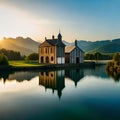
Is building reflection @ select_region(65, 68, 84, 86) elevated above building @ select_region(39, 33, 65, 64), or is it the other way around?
building @ select_region(39, 33, 65, 64)

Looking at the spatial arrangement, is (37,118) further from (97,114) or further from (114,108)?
(114,108)

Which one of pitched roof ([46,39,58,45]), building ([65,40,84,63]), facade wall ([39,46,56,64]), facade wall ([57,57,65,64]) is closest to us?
facade wall ([39,46,56,64])

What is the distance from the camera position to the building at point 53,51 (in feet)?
257

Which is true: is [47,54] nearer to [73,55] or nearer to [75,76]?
[73,55]

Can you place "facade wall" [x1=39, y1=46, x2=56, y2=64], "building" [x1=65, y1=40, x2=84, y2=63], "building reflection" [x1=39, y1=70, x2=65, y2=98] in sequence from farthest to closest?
"building" [x1=65, y1=40, x2=84, y2=63], "facade wall" [x1=39, y1=46, x2=56, y2=64], "building reflection" [x1=39, y1=70, x2=65, y2=98]

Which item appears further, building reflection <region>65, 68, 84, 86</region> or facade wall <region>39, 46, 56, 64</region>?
facade wall <region>39, 46, 56, 64</region>

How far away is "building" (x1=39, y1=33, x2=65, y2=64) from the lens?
78188mm

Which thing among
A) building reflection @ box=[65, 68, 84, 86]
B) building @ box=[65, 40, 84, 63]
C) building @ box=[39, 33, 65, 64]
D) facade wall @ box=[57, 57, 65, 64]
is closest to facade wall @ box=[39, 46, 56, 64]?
building @ box=[39, 33, 65, 64]

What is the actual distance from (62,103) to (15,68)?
39043mm

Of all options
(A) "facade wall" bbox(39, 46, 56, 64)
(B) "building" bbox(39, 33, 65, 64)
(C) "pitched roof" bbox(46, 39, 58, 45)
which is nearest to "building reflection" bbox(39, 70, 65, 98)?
(B) "building" bbox(39, 33, 65, 64)

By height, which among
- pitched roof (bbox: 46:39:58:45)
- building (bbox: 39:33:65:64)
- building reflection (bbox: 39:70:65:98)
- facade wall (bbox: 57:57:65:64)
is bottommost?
building reflection (bbox: 39:70:65:98)

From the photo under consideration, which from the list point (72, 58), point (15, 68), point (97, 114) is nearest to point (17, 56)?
point (72, 58)

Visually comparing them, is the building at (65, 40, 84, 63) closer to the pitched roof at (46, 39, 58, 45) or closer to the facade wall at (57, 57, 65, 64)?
the facade wall at (57, 57, 65, 64)

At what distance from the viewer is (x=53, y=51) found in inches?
3091
